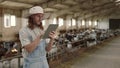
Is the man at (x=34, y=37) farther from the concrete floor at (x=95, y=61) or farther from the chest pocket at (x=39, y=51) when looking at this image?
the concrete floor at (x=95, y=61)

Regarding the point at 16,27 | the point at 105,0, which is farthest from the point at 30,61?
the point at 105,0

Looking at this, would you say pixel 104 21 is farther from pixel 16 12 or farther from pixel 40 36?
pixel 40 36

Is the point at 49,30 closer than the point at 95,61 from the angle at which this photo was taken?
Yes

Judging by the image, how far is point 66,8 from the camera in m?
20.4

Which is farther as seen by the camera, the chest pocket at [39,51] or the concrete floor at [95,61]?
the concrete floor at [95,61]

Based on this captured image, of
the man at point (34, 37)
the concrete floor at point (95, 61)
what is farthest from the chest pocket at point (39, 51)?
the concrete floor at point (95, 61)

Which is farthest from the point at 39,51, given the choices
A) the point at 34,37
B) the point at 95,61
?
the point at 95,61

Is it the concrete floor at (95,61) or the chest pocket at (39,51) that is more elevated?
the chest pocket at (39,51)

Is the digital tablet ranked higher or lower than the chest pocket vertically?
higher

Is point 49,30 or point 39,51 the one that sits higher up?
point 49,30

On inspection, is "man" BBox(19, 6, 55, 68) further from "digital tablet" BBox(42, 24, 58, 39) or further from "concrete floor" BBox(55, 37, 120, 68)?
"concrete floor" BBox(55, 37, 120, 68)

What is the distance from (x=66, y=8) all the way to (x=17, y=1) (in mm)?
7032

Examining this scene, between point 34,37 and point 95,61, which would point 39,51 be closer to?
point 34,37

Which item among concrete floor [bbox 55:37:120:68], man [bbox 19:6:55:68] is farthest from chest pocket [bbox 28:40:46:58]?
concrete floor [bbox 55:37:120:68]
